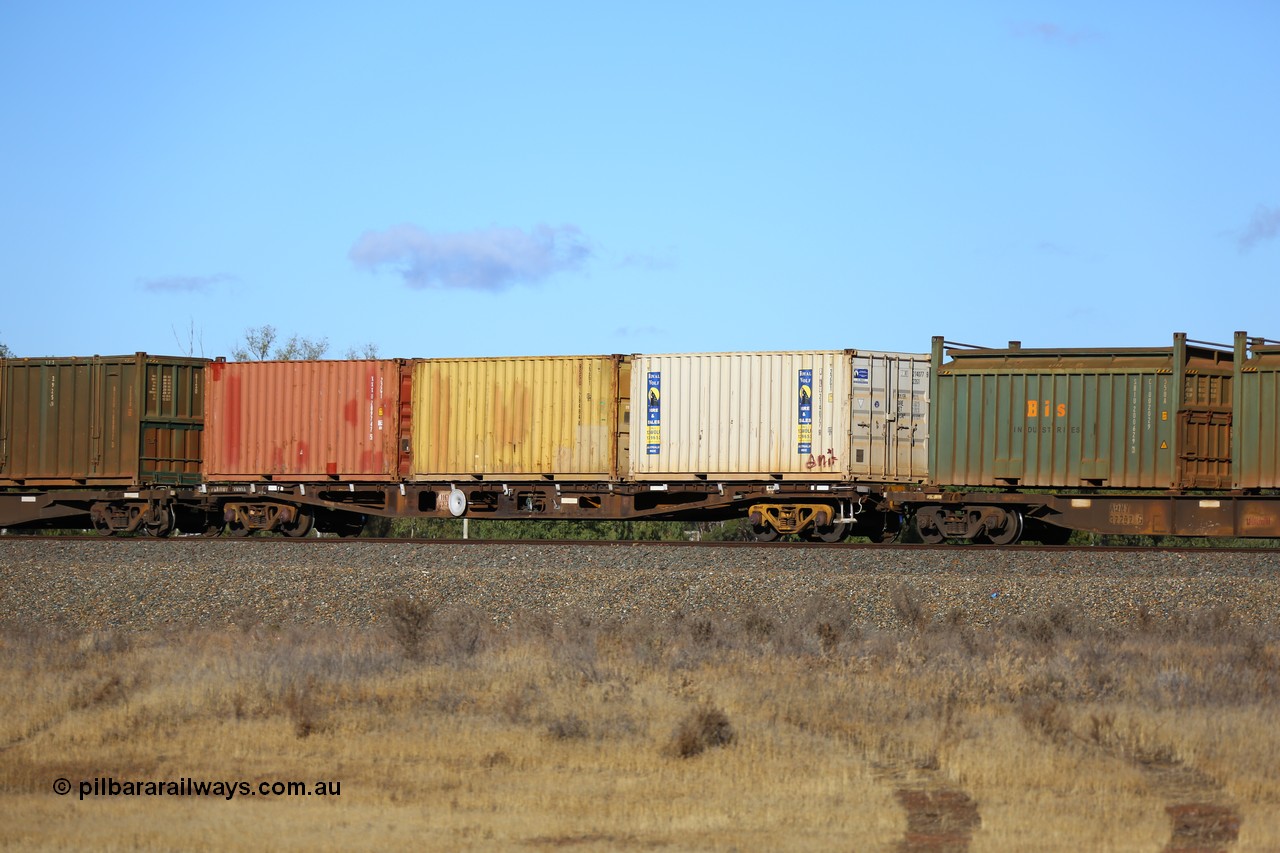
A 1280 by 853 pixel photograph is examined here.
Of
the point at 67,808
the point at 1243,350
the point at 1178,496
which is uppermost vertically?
the point at 1243,350

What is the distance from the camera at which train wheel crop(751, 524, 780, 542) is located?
22.7m

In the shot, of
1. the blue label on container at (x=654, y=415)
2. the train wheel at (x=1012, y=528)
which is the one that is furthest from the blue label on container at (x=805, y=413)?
the train wheel at (x=1012, y=528)

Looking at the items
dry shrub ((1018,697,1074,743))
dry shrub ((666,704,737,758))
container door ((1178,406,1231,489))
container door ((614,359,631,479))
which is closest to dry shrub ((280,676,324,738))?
dry shrub ((666,704,737,758))

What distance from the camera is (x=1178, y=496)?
19812 millimetres

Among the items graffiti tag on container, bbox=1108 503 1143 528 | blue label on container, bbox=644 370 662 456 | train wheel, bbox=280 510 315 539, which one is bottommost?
train wheel, bbox=280 510 315 539

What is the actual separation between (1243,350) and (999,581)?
7244 mm

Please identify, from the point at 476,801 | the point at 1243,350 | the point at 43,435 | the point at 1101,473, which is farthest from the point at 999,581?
the point at 43,435

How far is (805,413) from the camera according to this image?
21.7m

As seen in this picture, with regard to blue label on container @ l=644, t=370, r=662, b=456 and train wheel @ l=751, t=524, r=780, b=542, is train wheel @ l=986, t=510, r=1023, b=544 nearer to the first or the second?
train wheel @ l=751, t=524, r=780, b=542

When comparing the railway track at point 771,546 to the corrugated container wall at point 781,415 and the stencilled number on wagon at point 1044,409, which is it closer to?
the stencilled number on wagon at point 1044,409

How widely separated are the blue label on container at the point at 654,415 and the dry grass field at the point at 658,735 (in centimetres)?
842

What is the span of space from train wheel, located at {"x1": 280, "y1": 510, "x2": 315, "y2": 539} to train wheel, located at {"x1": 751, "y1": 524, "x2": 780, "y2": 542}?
8306mm

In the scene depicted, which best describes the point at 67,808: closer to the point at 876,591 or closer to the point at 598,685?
the point at 598,685

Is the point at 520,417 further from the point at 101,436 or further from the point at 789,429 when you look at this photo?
the point at 101,436
